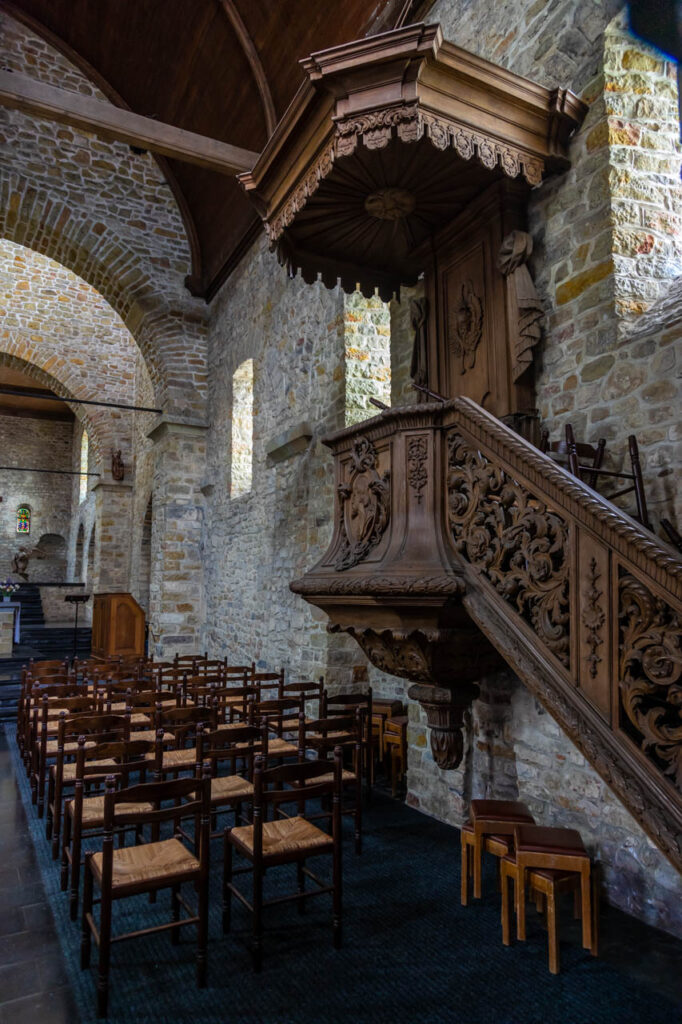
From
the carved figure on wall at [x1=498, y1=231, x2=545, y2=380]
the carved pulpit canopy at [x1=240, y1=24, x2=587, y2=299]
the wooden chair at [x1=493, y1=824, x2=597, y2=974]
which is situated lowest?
the wooden chair at [x1=493, y1=824, x2=597, y2=974]

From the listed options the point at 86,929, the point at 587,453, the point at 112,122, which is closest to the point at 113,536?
the point at 112,122

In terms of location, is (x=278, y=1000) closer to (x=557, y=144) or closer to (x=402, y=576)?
(x=402, y=576)

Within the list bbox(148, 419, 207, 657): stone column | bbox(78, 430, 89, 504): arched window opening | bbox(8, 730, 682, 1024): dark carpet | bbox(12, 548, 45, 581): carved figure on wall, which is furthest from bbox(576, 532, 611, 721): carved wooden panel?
bbox(12, 548, 45, 581): carved figure on wall

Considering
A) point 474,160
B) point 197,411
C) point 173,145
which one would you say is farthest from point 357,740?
point 197,411

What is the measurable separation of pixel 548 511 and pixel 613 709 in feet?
2.66

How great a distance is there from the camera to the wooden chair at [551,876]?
3.31 metres

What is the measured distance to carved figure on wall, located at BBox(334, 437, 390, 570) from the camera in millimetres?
3850

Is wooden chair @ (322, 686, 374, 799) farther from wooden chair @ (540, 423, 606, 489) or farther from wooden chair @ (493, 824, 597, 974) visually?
wooden chair @ (540, 423, 606, 489)

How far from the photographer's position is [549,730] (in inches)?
171

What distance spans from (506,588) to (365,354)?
4.79 m

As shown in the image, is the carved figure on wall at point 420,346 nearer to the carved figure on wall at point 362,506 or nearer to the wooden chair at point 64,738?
the carved figure on wall at point 362,506

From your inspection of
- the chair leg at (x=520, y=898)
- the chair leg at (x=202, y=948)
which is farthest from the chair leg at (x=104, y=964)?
the chair leg at (x=520, y=898)

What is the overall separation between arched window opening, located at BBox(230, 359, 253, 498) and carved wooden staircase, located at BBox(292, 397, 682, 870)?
6404mm

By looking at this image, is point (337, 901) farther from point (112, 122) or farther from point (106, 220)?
point (106, 220)
